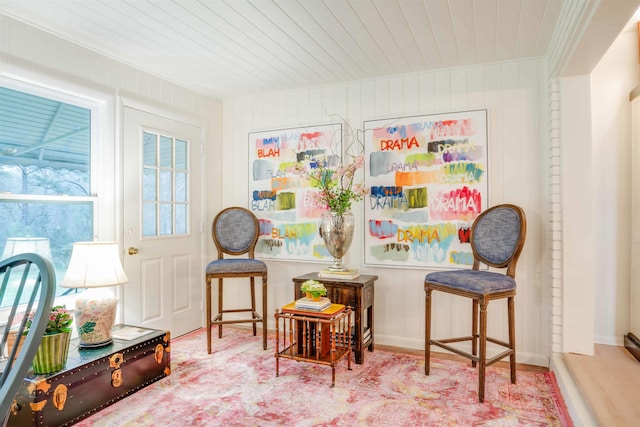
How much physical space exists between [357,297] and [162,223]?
6.06 feet

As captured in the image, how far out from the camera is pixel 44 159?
2.68 meters

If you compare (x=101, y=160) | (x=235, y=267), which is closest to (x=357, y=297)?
(x=235, y=267)

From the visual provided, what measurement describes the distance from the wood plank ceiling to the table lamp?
1418 mm

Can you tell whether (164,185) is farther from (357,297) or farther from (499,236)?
(499,236)

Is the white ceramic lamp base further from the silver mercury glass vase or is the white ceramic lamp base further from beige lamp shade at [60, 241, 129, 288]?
the silver mercury glass vase

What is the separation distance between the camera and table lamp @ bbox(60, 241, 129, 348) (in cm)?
247

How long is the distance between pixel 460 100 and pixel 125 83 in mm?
2711

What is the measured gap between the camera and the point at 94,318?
8.13ft

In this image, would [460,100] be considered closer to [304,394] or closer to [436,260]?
[436,260]

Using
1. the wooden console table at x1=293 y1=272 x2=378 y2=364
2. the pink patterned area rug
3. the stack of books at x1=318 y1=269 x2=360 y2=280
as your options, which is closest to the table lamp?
the pink patterned area rug

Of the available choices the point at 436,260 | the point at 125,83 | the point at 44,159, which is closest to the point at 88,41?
the point at 125,83

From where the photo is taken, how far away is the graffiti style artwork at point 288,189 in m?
3.75

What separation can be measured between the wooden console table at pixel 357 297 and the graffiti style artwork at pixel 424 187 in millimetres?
433

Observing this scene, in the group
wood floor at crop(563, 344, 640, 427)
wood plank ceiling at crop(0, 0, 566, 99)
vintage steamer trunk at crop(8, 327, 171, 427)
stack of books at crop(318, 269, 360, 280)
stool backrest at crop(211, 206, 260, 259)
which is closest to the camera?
wood floor at crop(563, 344, 640, 427)
